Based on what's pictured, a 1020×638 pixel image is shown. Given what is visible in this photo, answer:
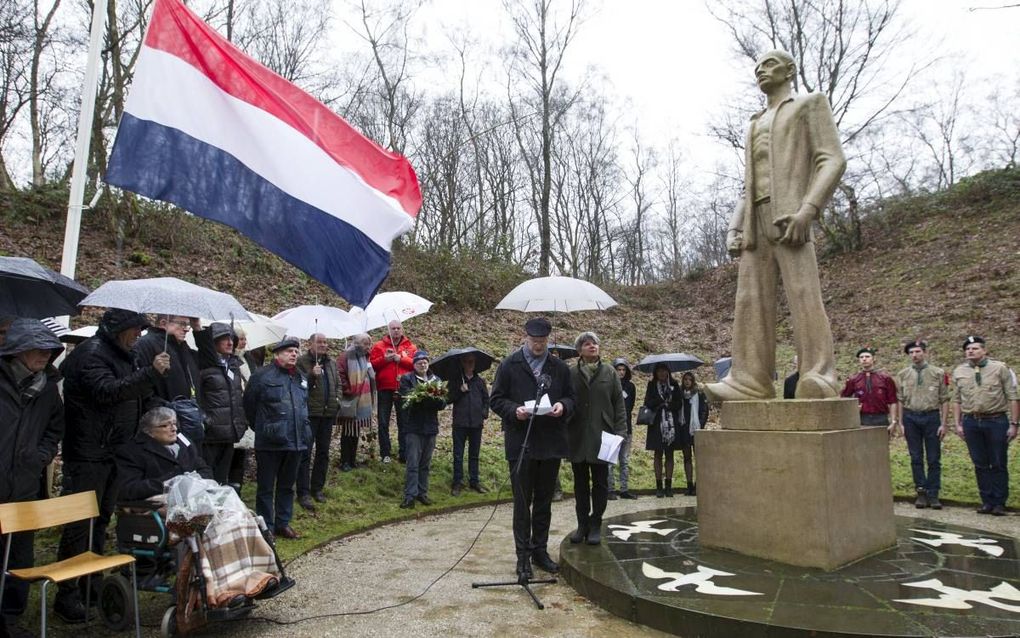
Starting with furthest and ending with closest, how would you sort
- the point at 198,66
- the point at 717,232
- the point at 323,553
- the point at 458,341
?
the point at 717,232
the point at 458,341
the point at 323,553
the point at 198,66

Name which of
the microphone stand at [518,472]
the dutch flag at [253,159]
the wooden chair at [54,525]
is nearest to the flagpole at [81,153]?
the dutch flag at [253,159]

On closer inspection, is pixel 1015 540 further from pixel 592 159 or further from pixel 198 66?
pixel 592 159

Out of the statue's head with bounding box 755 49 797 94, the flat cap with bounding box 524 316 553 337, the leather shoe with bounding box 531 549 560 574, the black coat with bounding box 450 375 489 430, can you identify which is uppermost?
the statue's head with bounding box 755 49 797 94

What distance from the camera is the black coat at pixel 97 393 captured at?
186 inches

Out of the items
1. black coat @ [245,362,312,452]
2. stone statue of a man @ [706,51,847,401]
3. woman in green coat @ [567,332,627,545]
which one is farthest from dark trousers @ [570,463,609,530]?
black coat @ [245,362,312,452]

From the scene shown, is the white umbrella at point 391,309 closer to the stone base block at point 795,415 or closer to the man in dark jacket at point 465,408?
the man in dark jacket at point 465,408

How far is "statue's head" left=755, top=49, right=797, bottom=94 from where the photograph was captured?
232 inches

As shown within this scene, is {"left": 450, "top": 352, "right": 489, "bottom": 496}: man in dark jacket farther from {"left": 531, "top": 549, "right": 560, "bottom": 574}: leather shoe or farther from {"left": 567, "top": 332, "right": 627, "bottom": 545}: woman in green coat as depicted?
{"left": 531, "top": 549, "right": 560, "bottom": 574}: leather shoe

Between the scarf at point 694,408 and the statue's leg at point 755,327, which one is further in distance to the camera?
the scarf at point 694,408

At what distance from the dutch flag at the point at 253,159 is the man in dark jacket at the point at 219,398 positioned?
190 centimetres

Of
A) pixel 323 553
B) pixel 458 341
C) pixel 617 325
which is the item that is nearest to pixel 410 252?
pixel 458 341

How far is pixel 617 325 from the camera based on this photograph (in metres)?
21.3

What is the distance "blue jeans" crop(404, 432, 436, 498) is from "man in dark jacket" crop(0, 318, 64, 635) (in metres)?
4.54

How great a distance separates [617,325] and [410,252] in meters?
6.78
